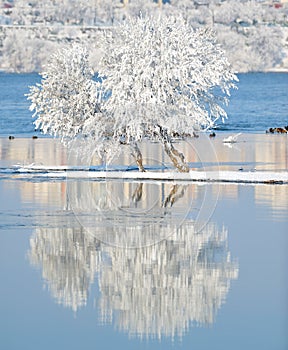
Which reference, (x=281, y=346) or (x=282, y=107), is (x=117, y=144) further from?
(x=282, y=107)

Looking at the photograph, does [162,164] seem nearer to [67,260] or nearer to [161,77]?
[161,77]

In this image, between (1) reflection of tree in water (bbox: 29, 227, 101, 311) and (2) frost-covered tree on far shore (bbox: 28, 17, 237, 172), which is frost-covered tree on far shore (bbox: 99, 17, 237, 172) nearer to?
(2) frost-covered tree on far shore (bbox: 28, 17, 237, 172)

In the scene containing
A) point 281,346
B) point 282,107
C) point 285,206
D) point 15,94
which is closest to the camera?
point 281,346

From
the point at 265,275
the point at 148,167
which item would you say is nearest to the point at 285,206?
the point at 265,275

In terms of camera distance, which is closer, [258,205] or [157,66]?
[258,205]

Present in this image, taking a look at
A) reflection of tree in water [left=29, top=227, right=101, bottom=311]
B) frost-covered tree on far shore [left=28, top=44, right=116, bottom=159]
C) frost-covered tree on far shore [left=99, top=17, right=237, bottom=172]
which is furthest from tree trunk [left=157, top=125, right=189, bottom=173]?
reflection of tree in water [left=29, top=227, right=101, bottom=311]

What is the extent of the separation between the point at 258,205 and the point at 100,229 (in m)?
3.87

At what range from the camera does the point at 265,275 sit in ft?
48.4

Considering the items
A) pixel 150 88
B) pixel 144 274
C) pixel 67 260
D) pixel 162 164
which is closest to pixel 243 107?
pixel 162 164

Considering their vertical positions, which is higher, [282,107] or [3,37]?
[3,37]

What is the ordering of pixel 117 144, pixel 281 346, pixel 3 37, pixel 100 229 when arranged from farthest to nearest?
pixel 3 37, pixel 117 144, pixel 100 229, pixel 281 346

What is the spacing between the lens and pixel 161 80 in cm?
2738

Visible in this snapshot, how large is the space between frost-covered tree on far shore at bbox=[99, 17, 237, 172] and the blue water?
77.2 feet

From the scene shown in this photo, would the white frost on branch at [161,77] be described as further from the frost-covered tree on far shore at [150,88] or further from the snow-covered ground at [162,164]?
the snow-covered ground at [162,164]
